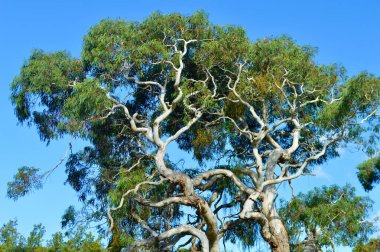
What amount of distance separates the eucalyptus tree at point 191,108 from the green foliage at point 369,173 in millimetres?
1584

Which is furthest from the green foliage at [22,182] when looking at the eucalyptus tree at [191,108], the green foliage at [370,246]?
the green foliage at [370,246]

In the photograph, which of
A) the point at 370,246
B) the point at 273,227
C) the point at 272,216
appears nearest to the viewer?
the point at 273,227

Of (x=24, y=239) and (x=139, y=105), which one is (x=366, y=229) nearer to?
(x=139, y=105)

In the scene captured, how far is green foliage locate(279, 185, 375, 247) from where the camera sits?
66.8 feet

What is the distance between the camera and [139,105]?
23.0m

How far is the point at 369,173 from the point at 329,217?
12.6 feet

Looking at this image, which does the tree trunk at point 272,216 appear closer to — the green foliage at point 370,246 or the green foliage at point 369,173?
the green foliage at point 370,246

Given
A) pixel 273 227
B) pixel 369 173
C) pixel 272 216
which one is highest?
pixel 369 173

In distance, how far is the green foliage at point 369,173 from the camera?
920 inches

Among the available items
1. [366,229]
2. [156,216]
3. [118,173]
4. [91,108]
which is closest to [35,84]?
[91,108]

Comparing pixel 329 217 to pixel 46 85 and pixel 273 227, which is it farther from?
pixel 46 85

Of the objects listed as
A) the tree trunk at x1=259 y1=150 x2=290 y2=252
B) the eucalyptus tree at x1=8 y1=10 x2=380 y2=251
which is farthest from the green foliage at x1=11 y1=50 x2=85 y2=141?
the tree trunk at x1=259 y1=150 x2=290 y2=252

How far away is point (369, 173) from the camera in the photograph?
76.9ft

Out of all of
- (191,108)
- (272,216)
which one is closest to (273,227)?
(272,216)
